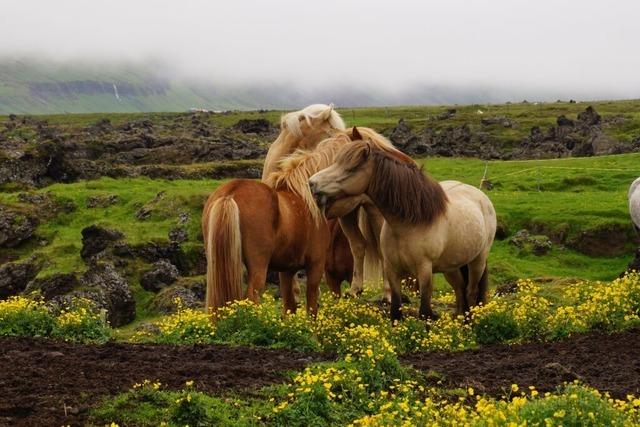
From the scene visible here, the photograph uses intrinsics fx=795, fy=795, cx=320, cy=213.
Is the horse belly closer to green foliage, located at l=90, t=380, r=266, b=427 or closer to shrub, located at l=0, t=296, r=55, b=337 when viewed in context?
green foliage, located at l=90, t=380, r=266, b=427

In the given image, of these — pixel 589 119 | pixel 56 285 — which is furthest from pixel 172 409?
pixel 589 119

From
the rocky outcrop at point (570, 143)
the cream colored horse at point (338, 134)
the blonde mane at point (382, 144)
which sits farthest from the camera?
the rocky outcrop at point (570, 143)

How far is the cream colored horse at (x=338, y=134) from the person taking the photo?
1402 centimetres

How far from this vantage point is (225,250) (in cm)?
1213

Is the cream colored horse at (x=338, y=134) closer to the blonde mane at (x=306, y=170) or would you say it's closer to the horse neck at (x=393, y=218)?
the blonde mane at (x=306, y=170)

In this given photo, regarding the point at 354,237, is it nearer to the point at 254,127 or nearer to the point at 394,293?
the point at 394,293

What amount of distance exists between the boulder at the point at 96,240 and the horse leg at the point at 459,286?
12.6 m

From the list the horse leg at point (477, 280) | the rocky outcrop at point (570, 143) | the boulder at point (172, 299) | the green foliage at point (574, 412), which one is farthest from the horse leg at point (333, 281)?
the rocky outcrop at point (570, 143)

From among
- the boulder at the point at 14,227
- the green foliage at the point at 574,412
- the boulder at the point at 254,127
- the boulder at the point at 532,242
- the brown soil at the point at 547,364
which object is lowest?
the boulder at the point at 532,242

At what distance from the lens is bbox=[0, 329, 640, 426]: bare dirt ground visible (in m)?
7.79

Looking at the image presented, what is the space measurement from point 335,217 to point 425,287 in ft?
6.04

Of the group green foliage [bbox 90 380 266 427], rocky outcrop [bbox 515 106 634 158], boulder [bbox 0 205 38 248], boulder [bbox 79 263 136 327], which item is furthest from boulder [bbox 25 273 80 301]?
rocky outcrop [bbox 515 106 634 158]

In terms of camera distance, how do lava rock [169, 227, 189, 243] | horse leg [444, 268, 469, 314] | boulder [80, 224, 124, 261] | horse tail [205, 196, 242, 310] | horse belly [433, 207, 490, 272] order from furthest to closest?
lava rock [169, 227, 189, 243] → boulder [80, 224, 124, 261] → horse leg [444, 268, 469, 314] → horse belly [433, 207, 490, 272] → horse tail [205, 196, 242, 310]

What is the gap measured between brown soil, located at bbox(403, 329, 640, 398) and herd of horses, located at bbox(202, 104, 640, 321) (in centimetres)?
191
